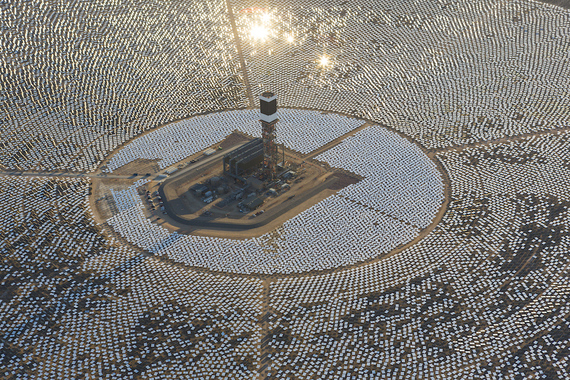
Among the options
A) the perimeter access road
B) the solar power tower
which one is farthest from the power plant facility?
the perimeter access road

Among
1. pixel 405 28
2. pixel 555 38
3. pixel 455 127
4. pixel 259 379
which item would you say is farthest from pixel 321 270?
pixel 555 38

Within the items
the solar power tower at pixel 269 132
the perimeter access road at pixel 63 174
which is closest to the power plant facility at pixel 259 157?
the solar power tower at pixel 269 132

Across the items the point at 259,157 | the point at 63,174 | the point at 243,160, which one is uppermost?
the point at 243,160

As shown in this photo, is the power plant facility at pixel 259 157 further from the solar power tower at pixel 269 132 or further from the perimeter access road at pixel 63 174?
the perimeter access road at pixel 63 174

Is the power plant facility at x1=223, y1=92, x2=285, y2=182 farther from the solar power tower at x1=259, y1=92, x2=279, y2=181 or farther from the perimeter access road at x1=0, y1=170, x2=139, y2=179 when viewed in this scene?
the perimeter access road at x1=0, y1=170, x2=139, y2=179

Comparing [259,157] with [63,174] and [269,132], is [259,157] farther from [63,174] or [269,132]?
[63,174]

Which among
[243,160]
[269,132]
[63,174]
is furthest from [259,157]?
[63,174]

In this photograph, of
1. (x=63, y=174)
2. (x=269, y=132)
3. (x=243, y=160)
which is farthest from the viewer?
(x=63, y=174)

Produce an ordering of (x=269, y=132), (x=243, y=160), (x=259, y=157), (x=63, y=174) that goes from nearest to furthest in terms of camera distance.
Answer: (x=269, y=132) → (x=243, y=160) → (x=259, y=157) → (x=63, y=174)
